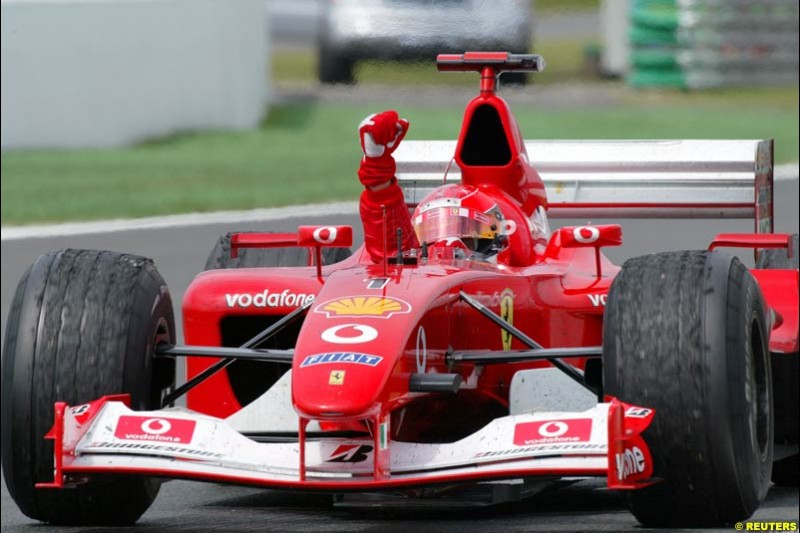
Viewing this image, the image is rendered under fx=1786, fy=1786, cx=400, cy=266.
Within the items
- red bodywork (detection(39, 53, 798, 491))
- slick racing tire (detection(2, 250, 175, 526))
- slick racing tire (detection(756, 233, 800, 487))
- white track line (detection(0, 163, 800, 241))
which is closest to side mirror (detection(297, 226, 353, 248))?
red bodywork (detection(39, 53, 798, 491))

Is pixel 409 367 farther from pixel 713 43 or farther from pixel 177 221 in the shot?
pixel 713 43

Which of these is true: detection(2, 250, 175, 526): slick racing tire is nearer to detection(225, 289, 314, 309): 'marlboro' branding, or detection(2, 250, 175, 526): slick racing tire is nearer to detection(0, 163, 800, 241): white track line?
detection(225, 289, 314, 309): 'marlboro' branding

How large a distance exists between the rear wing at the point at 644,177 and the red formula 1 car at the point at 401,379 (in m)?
1.64

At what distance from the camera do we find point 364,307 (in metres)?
6.20

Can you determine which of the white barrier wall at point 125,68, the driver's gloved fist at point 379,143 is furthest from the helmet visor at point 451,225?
the white barrier wall at point 125,68

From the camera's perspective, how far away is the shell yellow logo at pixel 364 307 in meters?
6.16

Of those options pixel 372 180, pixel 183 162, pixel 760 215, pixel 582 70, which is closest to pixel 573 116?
pixel 582 70

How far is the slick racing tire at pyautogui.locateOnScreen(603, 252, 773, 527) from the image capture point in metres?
5.89

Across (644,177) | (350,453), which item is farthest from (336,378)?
(644,177)

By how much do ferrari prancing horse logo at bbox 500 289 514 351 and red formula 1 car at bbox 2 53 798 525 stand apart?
1 cm

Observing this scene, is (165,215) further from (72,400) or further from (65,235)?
(72,400)

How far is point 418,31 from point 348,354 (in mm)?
8388

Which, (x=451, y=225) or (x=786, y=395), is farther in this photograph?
(x=786, y=395)

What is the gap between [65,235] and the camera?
1345cm
